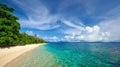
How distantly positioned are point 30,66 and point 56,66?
360cm

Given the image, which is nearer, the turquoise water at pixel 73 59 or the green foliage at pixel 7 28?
the turquoise water at pixel 73 59

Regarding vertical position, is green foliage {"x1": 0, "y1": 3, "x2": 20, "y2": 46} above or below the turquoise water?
above

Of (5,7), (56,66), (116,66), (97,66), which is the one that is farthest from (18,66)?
(5,7)

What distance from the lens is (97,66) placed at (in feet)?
57.1

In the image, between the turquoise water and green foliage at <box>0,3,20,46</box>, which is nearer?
the turquoise water

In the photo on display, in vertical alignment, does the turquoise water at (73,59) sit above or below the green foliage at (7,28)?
below

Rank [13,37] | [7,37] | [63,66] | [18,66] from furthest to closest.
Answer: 1. [13,37]
2. [7,37]
3. [63,66]
4. [18,66]

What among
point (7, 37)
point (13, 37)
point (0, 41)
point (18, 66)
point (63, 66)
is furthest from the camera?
point (13, 37)

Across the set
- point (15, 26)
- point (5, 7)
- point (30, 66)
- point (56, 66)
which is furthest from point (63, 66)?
point (5, 7)

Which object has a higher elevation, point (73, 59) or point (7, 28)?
point (7, 28)

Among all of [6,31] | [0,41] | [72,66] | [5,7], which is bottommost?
[72,66]

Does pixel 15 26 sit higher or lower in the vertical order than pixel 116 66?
higher

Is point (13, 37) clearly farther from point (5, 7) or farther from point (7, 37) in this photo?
point (5, 7)

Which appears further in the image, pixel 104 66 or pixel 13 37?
pixel 13 37
